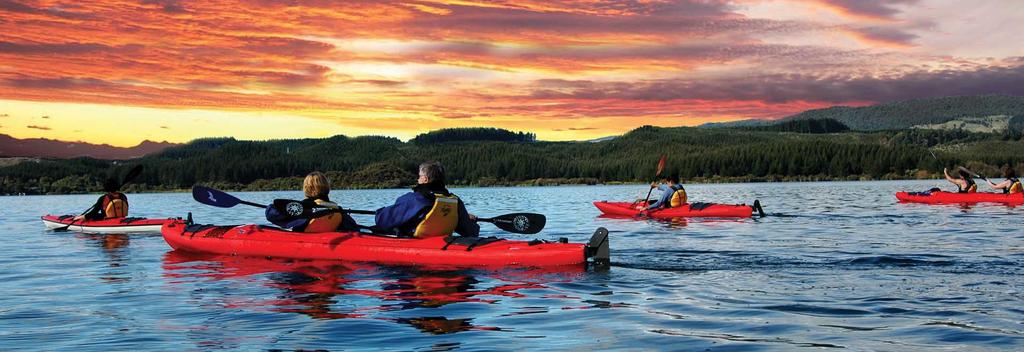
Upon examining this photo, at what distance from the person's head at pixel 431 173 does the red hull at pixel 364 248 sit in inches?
39.2

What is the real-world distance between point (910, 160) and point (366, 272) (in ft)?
641

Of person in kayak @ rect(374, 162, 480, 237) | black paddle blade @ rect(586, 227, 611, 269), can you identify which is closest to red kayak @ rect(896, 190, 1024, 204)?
black paddle blade @ rect(586, 227, 611, 269)

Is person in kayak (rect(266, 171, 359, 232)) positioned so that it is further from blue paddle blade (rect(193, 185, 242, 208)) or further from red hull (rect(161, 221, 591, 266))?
blue paddle blade (rect(193, 185, 242, 208))

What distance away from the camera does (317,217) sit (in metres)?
15.7

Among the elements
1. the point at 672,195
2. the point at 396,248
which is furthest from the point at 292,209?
the point at 672,195

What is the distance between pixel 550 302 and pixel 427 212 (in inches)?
161

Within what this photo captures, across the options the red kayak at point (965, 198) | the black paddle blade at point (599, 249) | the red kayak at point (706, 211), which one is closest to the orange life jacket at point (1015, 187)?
the red kayak at point (965, 198)

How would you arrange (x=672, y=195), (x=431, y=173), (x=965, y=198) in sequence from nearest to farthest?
1. (x=431, y=173)
2. (x=672, y=195)
3. (x=965, y=198)

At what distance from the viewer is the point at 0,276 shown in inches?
605

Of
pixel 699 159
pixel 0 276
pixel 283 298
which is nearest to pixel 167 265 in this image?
pixel 0 276

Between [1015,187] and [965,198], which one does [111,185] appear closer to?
[965,198]

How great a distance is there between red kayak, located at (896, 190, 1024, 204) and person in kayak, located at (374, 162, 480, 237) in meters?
28.5

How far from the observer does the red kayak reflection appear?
10297mm

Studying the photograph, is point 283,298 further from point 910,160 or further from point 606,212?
point 910,160
